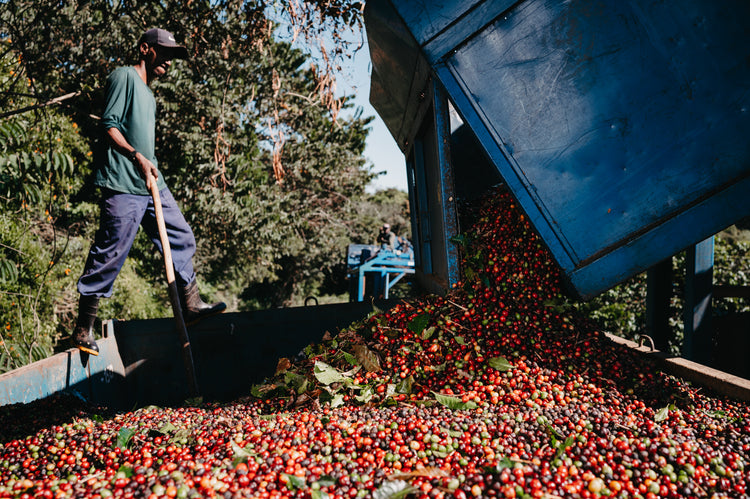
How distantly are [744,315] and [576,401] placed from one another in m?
2.53

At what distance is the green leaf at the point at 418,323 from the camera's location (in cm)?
247

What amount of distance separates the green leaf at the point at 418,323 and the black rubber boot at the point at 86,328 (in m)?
1.95

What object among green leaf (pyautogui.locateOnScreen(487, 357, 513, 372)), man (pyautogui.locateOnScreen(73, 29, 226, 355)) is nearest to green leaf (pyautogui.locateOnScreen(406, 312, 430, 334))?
green leaf (pyautogui.locateOnScreen(487, 357, 513, 372))

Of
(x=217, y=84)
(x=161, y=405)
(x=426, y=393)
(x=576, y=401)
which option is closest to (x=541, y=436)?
(x=576, y=401)

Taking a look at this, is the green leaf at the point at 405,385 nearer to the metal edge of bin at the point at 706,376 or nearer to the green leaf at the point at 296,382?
the green leaf at the point at 296,382

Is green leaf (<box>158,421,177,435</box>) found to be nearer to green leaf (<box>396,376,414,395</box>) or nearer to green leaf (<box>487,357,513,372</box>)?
green leaf (<box>396,376,414,395</box>)

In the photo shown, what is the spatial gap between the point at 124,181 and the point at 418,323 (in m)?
2.06

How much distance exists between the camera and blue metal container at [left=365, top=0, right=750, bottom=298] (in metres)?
2.06

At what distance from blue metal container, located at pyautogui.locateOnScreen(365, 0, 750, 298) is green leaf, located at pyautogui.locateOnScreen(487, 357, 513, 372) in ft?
1.93

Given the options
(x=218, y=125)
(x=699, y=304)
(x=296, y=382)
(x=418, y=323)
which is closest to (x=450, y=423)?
(x=418, y=323)

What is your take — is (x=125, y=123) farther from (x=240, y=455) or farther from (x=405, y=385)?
(x=405, y=385)

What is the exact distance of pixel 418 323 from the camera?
2494 millimetres

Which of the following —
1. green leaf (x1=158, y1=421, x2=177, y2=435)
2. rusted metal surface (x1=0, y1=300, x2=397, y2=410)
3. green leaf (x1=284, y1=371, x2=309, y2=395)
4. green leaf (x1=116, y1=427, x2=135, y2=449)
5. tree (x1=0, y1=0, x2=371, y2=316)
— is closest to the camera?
green leaf (x1=116, y1=427, x2=135, y2=449)

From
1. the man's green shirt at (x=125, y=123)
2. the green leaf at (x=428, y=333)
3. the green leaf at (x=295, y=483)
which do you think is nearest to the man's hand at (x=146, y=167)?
the man's green shirt at (x=125, y=123)
